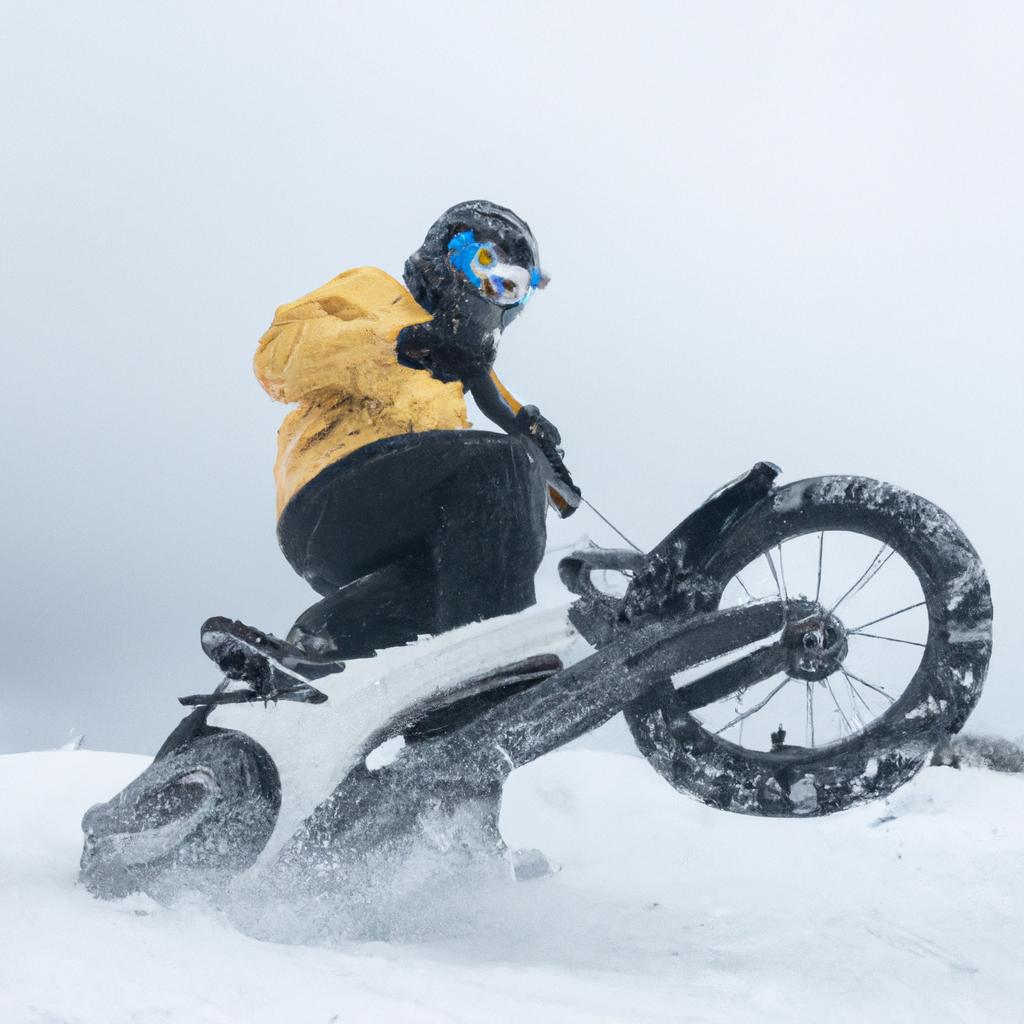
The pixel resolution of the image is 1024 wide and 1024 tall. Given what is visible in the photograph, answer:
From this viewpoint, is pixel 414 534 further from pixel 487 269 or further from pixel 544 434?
pixel 487 269

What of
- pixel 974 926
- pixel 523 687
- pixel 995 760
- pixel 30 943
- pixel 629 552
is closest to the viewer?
pixel 30 943

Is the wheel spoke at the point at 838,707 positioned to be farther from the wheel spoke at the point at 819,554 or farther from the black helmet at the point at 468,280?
the black helmet at the point at 468,280

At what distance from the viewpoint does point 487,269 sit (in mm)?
2432

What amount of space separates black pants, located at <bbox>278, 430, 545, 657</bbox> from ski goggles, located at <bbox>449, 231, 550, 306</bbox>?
0.37 m

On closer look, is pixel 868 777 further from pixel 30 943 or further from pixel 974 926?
pixel 30 943

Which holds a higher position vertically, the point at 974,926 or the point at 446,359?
the point at 446,359

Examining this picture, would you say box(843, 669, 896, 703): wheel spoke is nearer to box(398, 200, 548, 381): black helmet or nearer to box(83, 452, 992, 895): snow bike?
box(83, 452, 992, 895): snow bike

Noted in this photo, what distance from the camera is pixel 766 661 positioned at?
7.15ft

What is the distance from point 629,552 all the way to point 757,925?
933 mm

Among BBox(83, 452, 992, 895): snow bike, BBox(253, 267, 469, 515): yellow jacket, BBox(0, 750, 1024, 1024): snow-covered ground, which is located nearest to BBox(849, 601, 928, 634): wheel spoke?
BBox(83, 452, 992, 895): snow bike

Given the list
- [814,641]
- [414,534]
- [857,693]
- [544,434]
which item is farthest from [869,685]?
[414,534]

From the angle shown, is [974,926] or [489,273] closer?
[974,926]

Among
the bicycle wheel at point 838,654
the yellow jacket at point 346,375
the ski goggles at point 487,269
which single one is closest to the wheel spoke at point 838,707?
the bicycle wheel at point 838,654

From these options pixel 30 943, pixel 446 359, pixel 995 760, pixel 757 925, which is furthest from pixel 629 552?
pixel 995 760
